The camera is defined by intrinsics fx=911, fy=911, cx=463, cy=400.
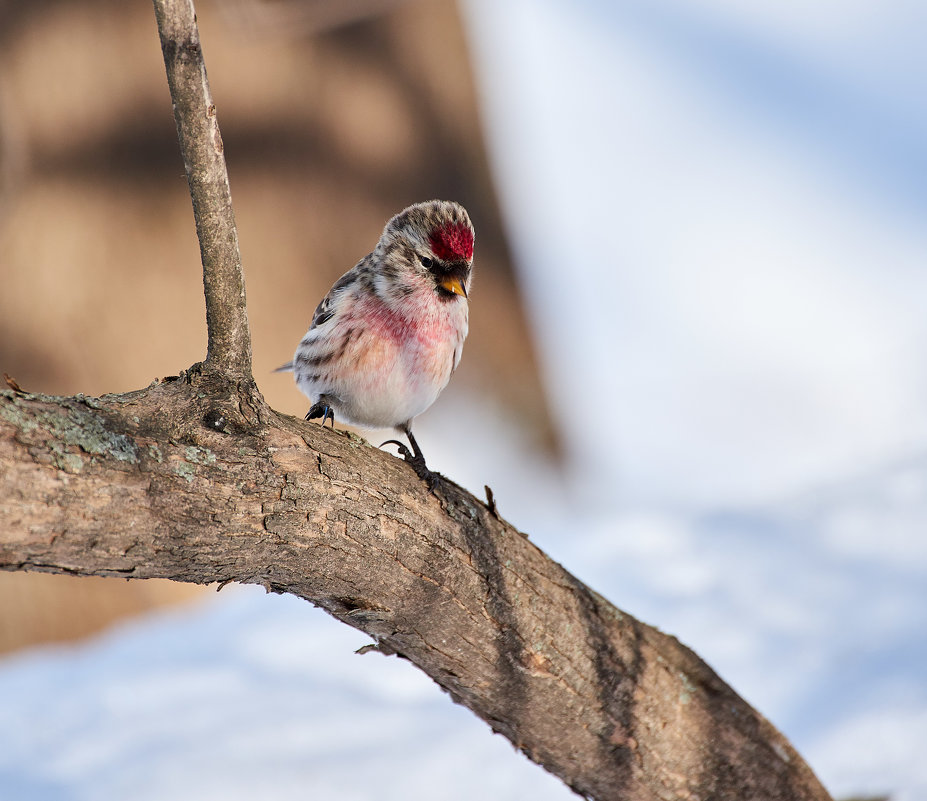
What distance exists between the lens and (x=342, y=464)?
4.20ft

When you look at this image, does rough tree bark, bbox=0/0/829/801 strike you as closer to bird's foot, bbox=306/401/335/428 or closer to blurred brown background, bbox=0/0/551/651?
bird's foot, bbox=306/401/335/428

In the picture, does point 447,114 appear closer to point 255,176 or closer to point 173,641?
point 255,176

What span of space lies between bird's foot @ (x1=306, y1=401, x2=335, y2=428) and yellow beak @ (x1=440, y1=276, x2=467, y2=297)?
1.13 feet

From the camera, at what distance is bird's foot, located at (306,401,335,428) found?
1812 millimetres

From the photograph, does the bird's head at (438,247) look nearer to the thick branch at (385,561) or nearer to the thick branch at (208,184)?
the thick branch at (385,561)

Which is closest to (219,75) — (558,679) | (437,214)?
(437,214)

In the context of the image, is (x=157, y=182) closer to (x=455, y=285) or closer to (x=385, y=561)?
(x=455, y=285)

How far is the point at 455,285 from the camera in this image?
168 centimetres

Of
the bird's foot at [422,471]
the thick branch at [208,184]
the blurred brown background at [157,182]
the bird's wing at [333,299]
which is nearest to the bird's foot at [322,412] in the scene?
the bird's wing at [333,299]

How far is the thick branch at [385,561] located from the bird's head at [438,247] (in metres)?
0.43

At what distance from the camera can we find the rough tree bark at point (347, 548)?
3.42 ft

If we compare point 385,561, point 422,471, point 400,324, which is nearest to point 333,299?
point 400,324

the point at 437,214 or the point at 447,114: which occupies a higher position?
the point at 447,114

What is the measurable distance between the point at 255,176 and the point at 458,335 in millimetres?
1841
